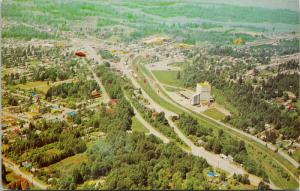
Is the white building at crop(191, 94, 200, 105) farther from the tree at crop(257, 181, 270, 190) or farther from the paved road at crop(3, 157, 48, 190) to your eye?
the paved road at crop(3, 157, 48, 190)

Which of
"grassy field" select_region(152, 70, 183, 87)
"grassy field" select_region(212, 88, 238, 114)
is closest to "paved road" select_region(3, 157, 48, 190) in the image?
"grassy field" select_region(152, 70, 183, 87)

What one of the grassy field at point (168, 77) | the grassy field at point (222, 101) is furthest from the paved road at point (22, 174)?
the grassy field at point (222, 101)

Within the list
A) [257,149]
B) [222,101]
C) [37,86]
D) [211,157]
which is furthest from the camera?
[222,101]

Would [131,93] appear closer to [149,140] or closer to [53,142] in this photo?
[149,140]

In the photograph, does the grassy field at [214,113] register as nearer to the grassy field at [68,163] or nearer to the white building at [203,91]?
the white building at [203,91]

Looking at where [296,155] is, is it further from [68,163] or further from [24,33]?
[24,33]

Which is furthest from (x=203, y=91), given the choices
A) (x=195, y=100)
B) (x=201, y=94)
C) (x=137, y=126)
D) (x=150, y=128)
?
(x=137, y=126)
